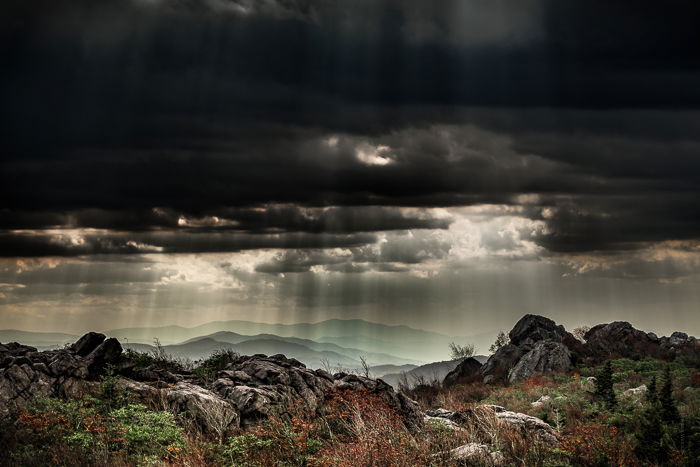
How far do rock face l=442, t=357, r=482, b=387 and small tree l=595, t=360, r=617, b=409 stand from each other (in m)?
19.0

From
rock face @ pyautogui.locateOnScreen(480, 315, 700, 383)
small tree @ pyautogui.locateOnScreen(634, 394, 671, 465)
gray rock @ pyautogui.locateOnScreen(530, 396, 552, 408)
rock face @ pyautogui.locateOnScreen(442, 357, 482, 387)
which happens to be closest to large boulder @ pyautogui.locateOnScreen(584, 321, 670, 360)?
rock face @ pyautogui.locateOnScreen(480, 315, 700, 383)

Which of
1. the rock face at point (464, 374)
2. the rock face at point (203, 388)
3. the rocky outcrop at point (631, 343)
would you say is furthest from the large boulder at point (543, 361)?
the rock face at point (203, 388)

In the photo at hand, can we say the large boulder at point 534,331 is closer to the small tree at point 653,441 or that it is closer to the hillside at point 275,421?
the hillside at point 275,421

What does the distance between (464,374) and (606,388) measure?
2222cm

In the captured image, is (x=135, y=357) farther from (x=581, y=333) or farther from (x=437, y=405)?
(x=581, y=333)

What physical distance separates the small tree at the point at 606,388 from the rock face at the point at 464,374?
750 inches

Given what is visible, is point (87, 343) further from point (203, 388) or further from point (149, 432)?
point (149, 432)

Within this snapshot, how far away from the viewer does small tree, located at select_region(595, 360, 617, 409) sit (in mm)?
28219

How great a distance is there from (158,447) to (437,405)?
20.8 m

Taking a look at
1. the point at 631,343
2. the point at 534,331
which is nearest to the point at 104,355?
the point at 534,331

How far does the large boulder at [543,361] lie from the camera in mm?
44281

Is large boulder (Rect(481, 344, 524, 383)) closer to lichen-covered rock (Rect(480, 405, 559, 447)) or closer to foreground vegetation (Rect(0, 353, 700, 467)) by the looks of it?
foreground vegetation (Rect(0, 353, 700, 467))

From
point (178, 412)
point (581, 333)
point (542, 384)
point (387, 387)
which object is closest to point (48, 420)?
point (178, 412)

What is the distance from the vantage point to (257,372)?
23859 millimetres
